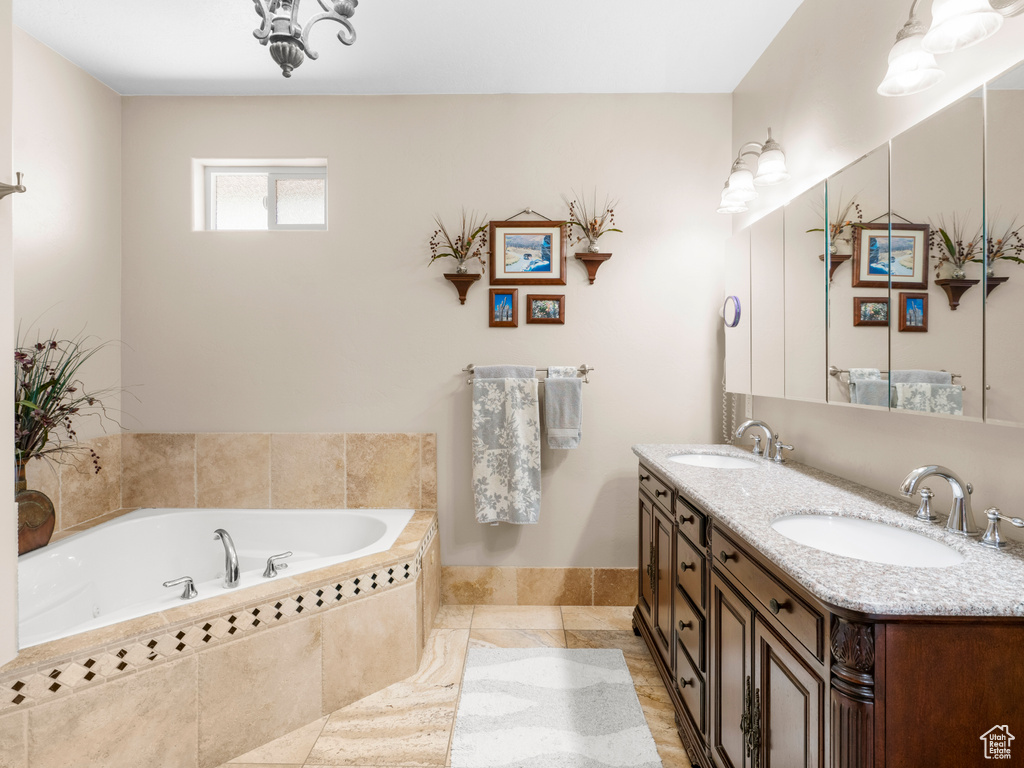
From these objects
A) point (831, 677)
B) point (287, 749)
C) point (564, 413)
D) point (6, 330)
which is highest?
point (6, 330)

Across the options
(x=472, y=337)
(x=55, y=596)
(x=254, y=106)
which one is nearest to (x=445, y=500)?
(x=472, y=337)

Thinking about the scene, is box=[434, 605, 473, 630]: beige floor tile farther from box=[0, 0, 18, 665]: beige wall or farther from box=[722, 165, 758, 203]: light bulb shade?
box=[722, 165, 758, 203]: light bulb shade

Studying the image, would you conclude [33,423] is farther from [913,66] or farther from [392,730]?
[913,66]

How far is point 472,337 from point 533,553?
1.12 meters

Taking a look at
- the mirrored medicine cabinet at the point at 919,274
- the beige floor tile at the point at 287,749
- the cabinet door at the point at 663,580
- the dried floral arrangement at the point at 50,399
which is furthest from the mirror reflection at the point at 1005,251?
the dried floral arrangement at the point at 50,399

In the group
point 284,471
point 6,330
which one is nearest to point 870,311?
point 6,330

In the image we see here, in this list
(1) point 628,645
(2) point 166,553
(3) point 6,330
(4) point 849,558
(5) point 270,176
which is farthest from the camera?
(5) point 270,176

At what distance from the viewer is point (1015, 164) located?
1.01 meters

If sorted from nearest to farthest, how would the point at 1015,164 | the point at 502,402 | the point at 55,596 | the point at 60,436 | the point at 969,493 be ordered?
the point at 1015,164 → the point at 969,493 → the point at 55,596 → the point at 60,436 → the point at 502,402

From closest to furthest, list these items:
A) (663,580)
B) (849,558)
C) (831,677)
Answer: (831,677)
(849,558)
(663,580)

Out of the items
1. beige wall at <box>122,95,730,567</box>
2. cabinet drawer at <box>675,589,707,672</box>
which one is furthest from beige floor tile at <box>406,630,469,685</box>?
cabinet drawer at <box>675,589,707,672</box>

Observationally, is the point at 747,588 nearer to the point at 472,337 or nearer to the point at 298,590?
the point at 298,590

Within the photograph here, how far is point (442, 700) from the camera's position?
5.96 feet

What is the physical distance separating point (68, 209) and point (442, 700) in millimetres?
2562
